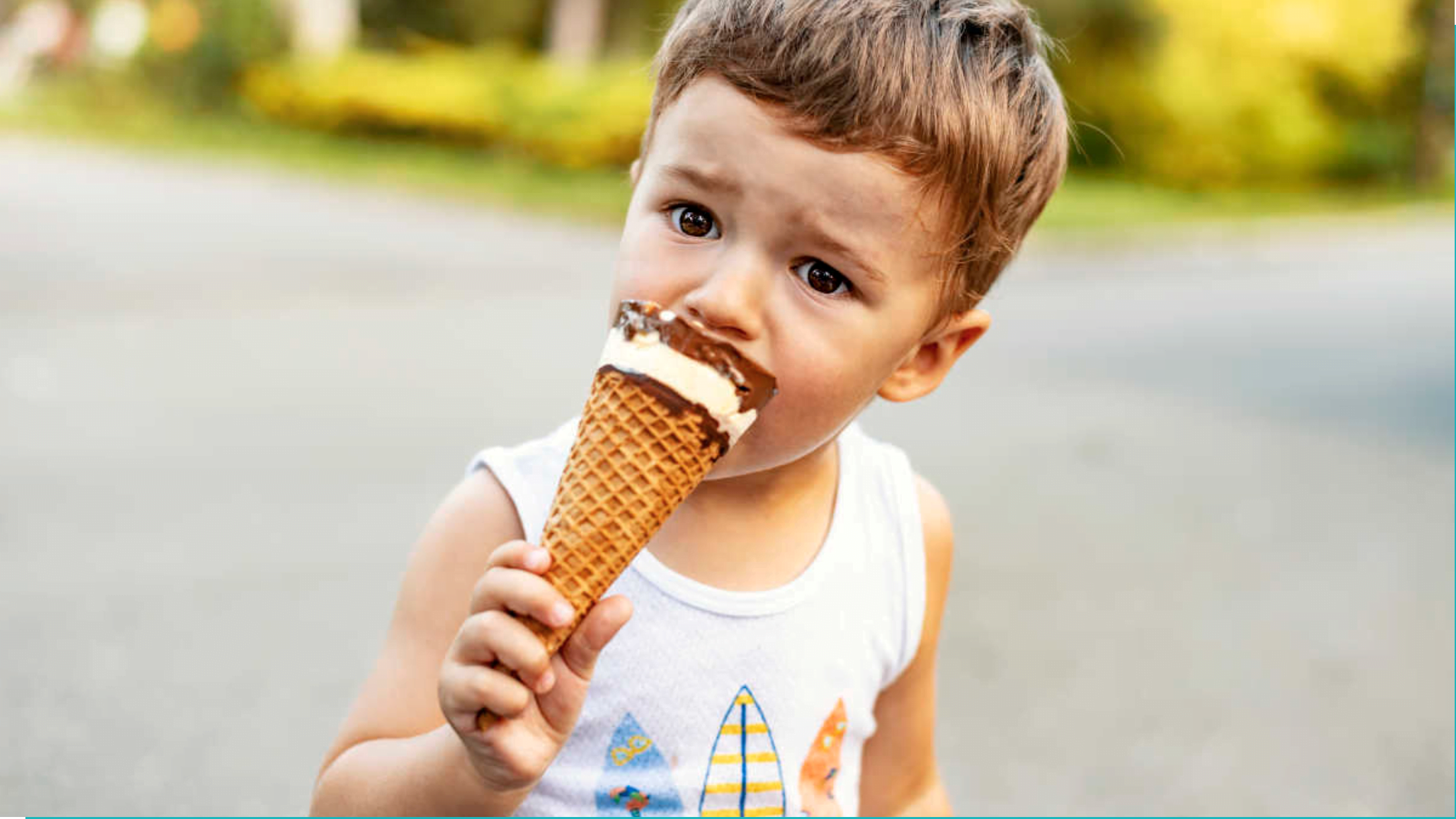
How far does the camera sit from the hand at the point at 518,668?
1.29 meters

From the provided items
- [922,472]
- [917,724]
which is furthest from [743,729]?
[922,472]

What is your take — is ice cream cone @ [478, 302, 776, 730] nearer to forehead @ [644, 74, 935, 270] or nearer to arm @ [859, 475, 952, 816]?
forehead @ [644, 74, 935, 270]

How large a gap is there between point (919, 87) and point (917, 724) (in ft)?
3.08

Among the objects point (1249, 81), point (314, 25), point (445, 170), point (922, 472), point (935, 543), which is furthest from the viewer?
point (314, 25)

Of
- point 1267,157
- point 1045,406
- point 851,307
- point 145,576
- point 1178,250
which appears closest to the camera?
point 851,307

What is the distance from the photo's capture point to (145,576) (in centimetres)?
405

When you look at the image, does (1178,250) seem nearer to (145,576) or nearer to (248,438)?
(248,438)

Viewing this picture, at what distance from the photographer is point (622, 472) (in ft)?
4.64

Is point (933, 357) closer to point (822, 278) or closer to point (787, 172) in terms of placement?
point (822, 278)

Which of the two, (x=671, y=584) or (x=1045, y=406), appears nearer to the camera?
(x=671, y=584)

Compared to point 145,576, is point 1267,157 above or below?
above

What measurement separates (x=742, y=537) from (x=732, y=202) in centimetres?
46

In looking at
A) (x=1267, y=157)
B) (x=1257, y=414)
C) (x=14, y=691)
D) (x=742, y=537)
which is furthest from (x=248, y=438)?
(x=1267, y=157)

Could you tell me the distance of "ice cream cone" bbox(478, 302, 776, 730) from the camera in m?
1.40
